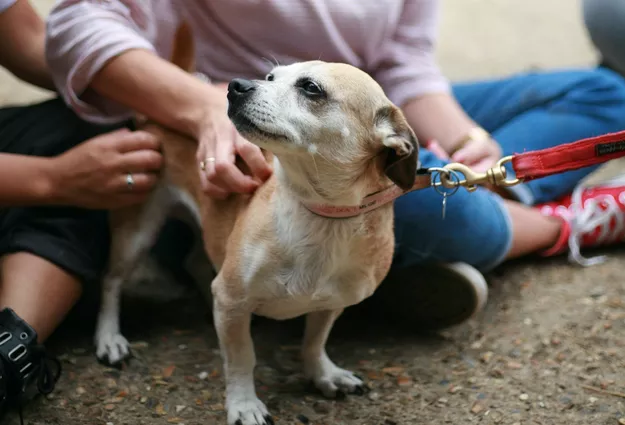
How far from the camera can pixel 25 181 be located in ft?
5.15

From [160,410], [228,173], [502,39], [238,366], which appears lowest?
[502,39]

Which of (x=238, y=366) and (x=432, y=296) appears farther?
(x=432, y=296)

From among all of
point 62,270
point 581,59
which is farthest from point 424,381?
point 581,59

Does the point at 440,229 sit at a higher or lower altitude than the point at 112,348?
higher

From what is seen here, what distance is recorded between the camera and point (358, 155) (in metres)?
1.22

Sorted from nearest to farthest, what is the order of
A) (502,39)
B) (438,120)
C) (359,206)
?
(359,206), (438,120), (502,39)

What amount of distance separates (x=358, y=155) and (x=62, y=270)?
777mm

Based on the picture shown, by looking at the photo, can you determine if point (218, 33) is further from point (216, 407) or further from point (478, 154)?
point (216, 407)

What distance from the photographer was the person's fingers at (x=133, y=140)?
1.59 metres

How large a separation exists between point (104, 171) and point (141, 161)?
8cm

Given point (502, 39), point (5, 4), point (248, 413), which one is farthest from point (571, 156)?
point (502, 39)

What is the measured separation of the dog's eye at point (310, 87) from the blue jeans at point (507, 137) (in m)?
0.52

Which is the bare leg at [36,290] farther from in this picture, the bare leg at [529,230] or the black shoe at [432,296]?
the bare leg at [529,230]

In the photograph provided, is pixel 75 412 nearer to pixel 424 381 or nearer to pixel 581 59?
pixel 424 381
